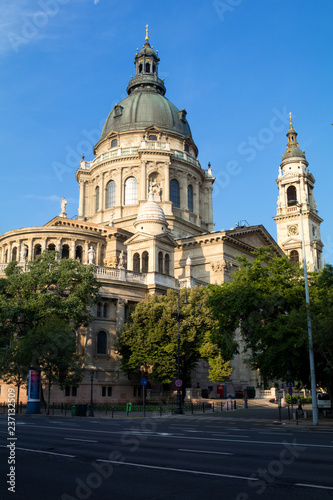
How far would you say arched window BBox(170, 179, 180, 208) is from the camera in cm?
7825

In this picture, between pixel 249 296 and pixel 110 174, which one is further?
pixel 110 174

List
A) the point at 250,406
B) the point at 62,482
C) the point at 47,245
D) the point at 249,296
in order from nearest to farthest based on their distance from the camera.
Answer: the point at 62,482
the point at 249,296
the point at 250,406
the point at 47,245

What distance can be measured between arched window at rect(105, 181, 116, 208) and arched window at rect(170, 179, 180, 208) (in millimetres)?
8836

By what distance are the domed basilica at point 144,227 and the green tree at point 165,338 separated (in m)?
2.99

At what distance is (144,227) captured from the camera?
57938 millimetres

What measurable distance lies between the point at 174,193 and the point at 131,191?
6633 mm

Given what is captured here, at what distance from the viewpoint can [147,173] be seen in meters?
76.4

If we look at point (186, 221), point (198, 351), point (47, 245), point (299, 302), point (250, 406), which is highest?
point (186, 221)

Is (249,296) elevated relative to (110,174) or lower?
lower

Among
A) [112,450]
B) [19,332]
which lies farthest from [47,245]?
[112,450]

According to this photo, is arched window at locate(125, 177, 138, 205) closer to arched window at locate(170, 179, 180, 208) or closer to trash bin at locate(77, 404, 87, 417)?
arched window at locate(170, 179, 180, 208)

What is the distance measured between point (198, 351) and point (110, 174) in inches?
1633

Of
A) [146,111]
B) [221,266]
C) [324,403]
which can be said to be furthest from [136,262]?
[146,111]

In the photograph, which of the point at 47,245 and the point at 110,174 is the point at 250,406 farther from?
the point at 110,174
